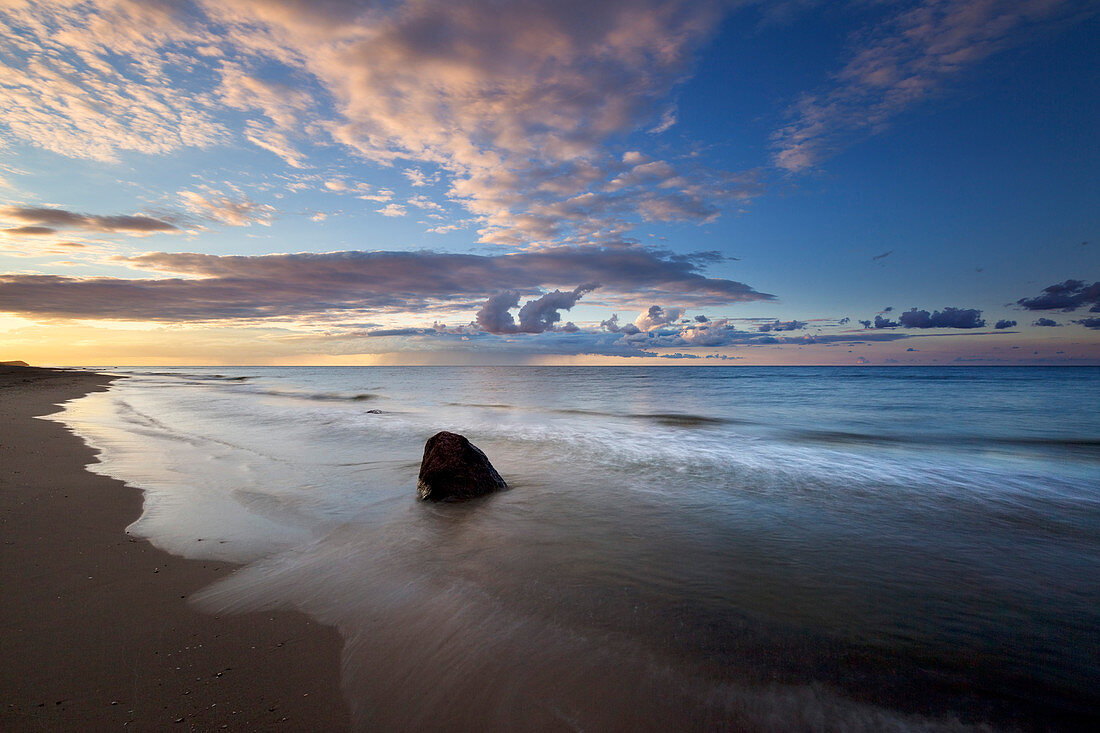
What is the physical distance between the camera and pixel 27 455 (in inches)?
363

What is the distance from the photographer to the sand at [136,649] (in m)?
2.58

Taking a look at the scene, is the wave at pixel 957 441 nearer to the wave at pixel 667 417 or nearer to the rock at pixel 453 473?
the wave at pixel 667 417

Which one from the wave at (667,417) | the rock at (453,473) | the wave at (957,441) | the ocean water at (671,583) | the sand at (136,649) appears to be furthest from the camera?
the wave at (667,417)

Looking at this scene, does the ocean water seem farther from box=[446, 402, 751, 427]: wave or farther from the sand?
box=[446, 402, 751, 427]: wave

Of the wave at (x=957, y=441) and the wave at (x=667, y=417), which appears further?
the wave at (x=667, y=417)

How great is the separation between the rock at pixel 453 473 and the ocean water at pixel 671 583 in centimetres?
31

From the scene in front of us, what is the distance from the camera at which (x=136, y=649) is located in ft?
10.3

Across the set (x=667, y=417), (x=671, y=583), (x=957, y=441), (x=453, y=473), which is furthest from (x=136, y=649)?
(x=667, y=417)

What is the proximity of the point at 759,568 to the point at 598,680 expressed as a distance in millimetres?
2613

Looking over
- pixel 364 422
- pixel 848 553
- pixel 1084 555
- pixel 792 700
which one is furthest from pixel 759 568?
pixel 364 422

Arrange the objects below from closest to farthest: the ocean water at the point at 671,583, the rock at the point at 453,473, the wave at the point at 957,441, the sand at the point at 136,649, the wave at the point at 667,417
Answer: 1. the sand at the point at 136,649
2. the ocean water at the point at 671,583
3. the rock at the point at 453,473
4. the wave at the point at 957,441
5. the wave at the point at 667,417

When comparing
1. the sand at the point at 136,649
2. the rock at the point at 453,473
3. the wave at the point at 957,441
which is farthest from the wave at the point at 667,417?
the sand at the point at 136,649

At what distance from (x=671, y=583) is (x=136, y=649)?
420 centimetres

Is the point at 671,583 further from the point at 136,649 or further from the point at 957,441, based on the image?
the point at 957,441
